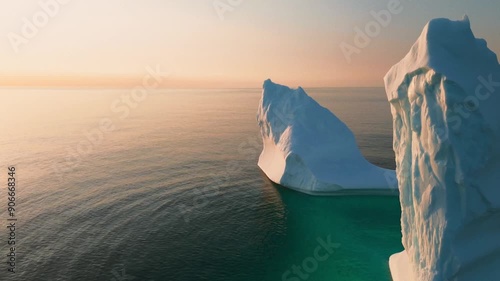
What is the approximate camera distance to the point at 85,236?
2419 cm

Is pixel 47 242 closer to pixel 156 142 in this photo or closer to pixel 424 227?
pixel 424 227

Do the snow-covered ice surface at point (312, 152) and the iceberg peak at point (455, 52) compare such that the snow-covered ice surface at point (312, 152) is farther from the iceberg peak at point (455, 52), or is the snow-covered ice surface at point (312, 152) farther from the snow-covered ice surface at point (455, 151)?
the iceberg peak at point (455, 52)

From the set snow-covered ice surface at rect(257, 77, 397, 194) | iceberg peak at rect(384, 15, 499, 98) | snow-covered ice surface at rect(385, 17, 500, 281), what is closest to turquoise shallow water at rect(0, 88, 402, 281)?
snow-covered ice surface at rect(257, 77, 397, 194)

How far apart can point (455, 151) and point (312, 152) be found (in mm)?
21233

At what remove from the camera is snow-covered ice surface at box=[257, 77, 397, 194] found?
32.9 meters

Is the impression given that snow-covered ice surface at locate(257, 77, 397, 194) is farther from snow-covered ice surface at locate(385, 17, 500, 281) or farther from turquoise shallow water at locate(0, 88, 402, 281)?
snow-covered ice surface at locate(385, 17, 500, 281)

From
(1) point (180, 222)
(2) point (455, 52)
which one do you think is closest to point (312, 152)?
(1) point (180, 222)

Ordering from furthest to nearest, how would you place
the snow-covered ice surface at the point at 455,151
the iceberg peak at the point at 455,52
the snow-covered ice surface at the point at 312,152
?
1. the snow-covered ice surface at the point at 312,152
2. the iceberg peak at the point at 455,52
3. the snow-covered ice surface at the point at 455,151

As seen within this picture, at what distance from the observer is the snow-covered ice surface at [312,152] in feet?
108

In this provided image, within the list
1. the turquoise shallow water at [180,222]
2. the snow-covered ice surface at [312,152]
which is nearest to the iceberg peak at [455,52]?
the turquoise shallow water at [180,222]

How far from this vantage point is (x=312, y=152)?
34.5 m

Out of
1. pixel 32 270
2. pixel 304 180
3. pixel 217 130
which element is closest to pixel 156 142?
pixel 217 130

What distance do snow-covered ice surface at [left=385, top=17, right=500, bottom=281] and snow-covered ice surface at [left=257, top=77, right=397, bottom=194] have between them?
1778cm

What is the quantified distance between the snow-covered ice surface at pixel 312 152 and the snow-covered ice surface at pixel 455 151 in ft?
58.3
